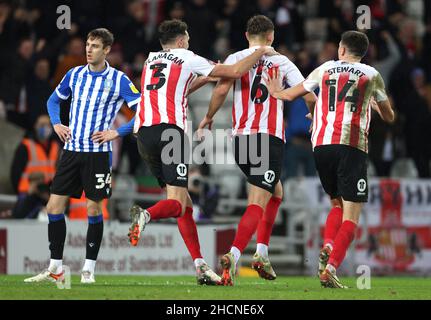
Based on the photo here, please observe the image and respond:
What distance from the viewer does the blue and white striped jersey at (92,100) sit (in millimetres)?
11758

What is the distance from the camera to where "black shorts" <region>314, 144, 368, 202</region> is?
11.0 m

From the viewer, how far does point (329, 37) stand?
22688 mm

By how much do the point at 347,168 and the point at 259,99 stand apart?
1.21 m

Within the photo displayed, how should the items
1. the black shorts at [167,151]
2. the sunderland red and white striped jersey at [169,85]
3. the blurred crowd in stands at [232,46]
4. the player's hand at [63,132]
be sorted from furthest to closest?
the blurred crowd in stands at [232,46]
the player's hand at [63,132]
the sunderland red and white striped jersey at [169,85]
the black shorts at [167,151]

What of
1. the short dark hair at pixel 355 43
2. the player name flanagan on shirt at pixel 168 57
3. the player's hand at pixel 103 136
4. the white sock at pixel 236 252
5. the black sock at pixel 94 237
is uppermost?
the short dark hair at pixel 355 43

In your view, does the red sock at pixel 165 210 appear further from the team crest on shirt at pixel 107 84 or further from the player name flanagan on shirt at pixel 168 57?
the team crest on shirt at pixel 107 84

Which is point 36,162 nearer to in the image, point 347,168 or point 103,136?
point 103,136

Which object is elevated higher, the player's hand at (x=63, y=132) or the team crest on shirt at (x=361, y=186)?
the player's hand at (x=63, y=132)

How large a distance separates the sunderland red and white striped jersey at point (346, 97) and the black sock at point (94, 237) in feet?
8.14

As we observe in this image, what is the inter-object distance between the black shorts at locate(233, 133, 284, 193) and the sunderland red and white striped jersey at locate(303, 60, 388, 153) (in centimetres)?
56

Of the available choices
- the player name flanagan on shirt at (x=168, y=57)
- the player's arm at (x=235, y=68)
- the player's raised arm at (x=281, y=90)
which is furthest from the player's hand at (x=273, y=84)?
the player name flanagan on shirt at (x=168, y=57)

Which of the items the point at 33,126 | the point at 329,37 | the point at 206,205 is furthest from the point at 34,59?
the point at 329,37
